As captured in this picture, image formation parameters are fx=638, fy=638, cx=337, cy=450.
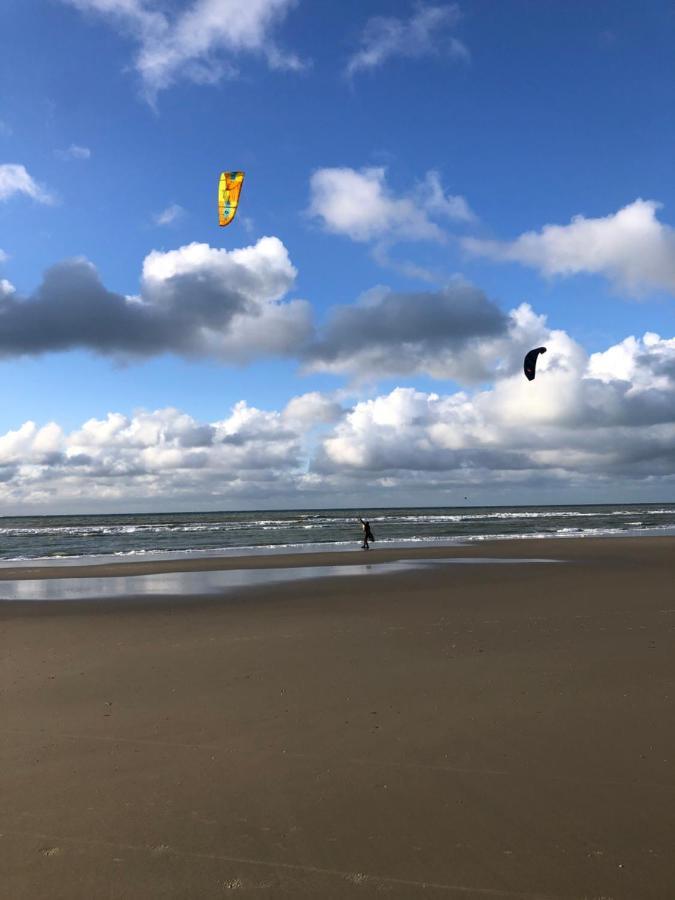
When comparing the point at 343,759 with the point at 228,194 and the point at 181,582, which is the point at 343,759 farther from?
the point at 228,194

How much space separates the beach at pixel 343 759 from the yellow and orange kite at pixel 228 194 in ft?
37.9

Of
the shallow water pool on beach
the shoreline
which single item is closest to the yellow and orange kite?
the shallow water pool on beach

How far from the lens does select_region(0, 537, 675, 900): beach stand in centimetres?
359

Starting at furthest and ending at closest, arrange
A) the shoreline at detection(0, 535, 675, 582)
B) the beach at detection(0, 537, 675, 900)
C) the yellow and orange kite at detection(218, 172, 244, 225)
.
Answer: the shoreline at detection(0, 535, 675, 582)
the yellow and orange kite at detection(218, 172, 244, 225)
the beach at detection(0, 537, 675, 900)

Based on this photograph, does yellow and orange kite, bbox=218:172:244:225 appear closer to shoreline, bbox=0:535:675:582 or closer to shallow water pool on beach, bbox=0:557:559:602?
shallow water pool on beach, bbox=0:557:559:602

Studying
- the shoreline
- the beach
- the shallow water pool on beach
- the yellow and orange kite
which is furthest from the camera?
the shoreline

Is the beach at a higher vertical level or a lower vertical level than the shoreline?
higher

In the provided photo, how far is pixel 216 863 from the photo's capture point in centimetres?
367

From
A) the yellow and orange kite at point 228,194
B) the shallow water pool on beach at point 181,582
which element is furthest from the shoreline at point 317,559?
the yellow and orange kite at point 228,194

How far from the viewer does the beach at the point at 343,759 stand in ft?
11.8

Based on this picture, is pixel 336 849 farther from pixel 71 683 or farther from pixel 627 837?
pixel 71 683

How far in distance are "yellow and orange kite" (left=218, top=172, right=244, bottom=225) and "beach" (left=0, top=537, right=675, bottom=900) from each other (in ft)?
37.9

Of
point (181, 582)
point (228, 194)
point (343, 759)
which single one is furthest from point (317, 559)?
point (343, 759)

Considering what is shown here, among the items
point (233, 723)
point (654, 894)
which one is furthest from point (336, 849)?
point (233, 723)
